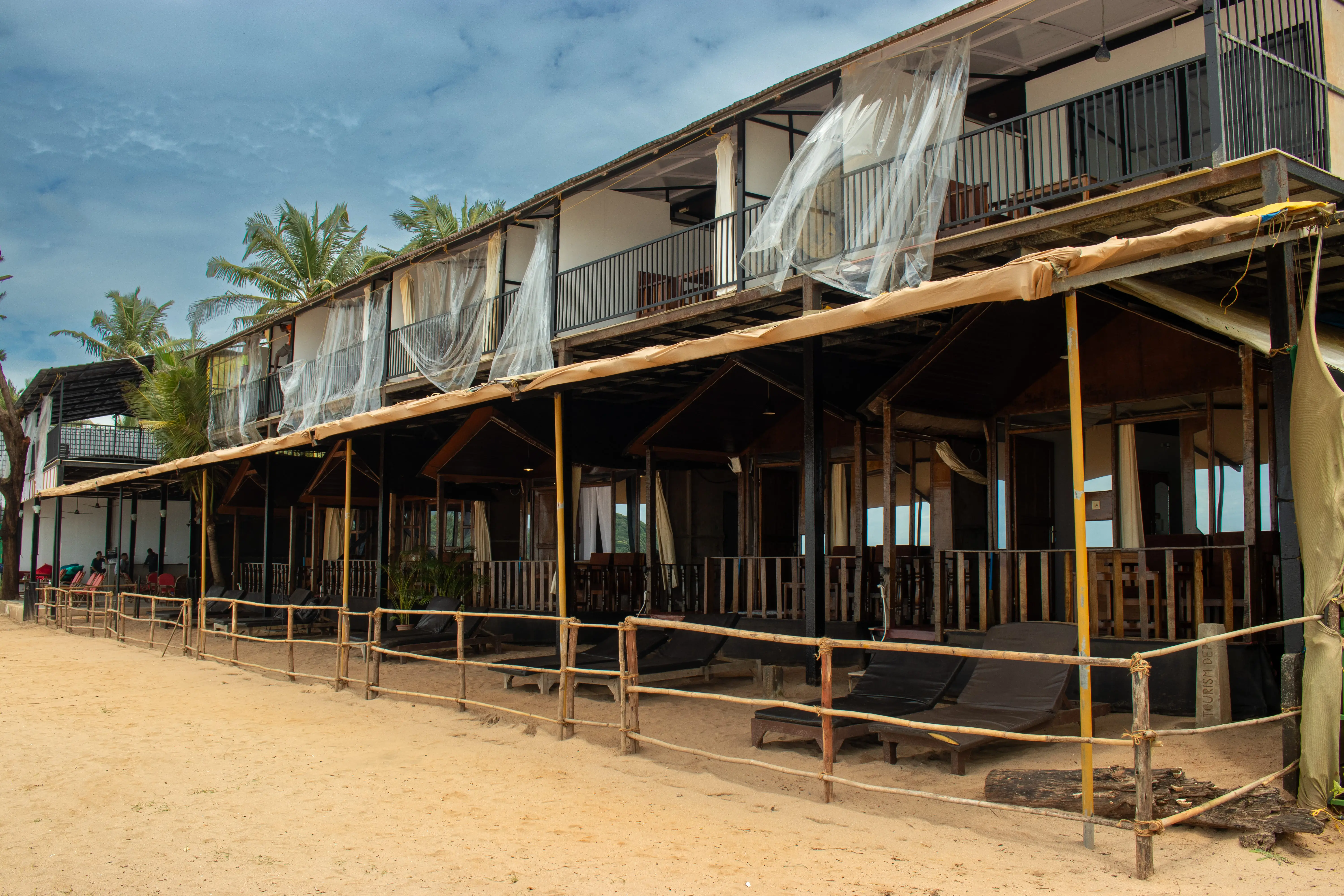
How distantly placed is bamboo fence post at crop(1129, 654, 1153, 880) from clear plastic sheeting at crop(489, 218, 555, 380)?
30.4ft

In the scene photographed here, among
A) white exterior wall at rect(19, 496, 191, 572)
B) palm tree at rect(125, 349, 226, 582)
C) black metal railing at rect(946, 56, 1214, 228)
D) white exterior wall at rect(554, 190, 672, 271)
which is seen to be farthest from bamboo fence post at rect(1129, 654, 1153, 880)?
white exterior wall at rect(19, 496, 191, 572)

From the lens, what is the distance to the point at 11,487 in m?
23.4

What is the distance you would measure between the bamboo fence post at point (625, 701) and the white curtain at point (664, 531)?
294 inches

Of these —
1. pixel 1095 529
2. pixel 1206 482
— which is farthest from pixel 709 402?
pixel 1206 482

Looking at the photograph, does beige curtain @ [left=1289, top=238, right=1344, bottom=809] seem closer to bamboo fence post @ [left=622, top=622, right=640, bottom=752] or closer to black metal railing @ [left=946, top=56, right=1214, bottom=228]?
black metal railing @ [left=946, top=56, right=1214, bottom=228]

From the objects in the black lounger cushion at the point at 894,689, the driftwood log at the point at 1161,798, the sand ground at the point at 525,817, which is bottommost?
the sand ground at the point at 525,817

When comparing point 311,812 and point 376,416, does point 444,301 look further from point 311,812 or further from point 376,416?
point 311,812

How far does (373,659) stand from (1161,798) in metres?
6.89

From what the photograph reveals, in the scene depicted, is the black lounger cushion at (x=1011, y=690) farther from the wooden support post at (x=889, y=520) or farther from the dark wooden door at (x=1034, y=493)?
the dark wooden door at (x=1034, y=493)

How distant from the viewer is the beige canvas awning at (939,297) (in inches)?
169

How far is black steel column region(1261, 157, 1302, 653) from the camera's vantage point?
16.5 feet

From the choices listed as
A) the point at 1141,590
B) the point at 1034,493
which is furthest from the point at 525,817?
the point at 1034,493

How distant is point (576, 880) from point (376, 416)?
6.98 m

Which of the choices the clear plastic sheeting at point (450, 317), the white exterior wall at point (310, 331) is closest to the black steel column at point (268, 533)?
the clear plastic sheeting at point (450, 317)
